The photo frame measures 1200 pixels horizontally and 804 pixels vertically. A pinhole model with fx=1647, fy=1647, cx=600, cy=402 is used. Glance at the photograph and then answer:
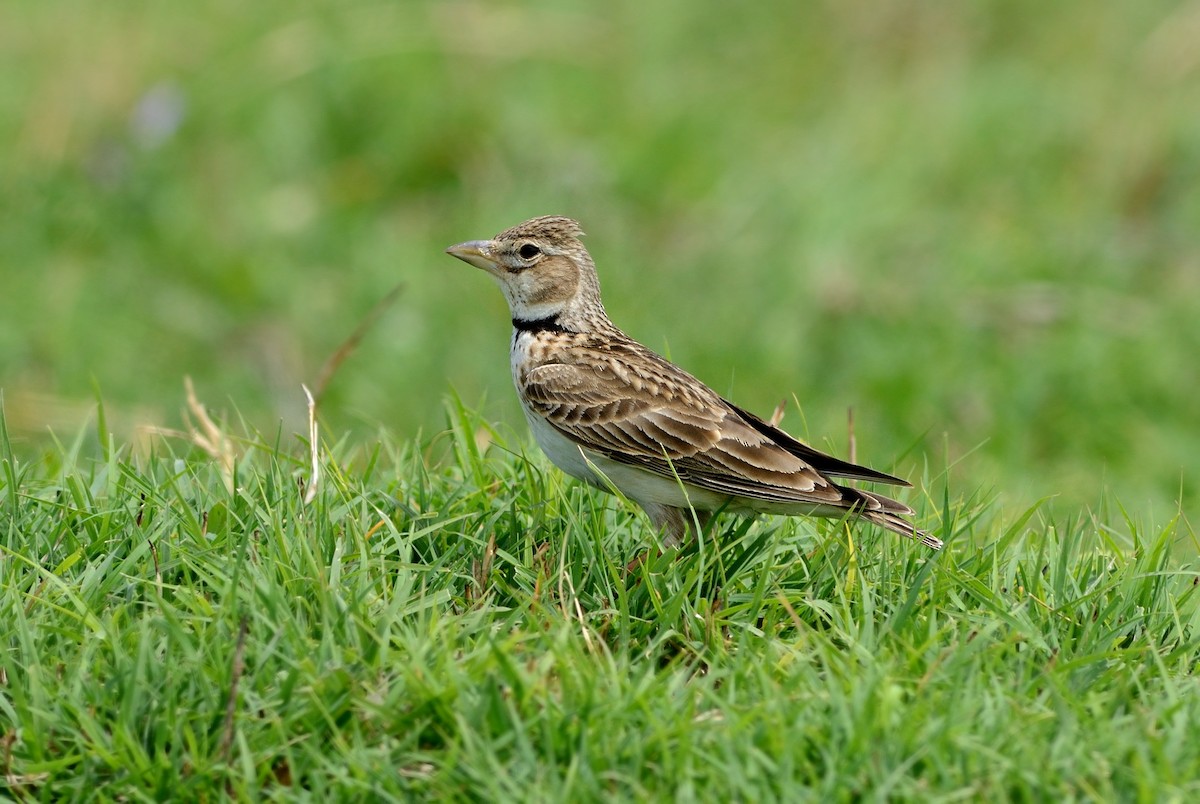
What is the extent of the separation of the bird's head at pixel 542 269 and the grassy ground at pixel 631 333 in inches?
17.9

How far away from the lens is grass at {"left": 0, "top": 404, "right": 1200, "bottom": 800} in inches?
146

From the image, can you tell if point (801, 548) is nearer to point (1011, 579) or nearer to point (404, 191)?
point (1011, 579)

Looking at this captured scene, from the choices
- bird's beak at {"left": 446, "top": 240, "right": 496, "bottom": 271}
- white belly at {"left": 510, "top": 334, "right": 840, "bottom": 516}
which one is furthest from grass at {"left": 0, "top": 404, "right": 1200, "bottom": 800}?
bird's beak at {"left": 446, "top": 240, "right": 496, "bottom": 271}

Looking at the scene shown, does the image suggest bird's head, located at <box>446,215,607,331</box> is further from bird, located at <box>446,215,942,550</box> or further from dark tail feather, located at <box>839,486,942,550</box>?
dark tail feather, located at <box>839,486,942,550</box>

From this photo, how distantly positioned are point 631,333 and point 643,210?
210cm

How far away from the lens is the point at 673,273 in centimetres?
1027

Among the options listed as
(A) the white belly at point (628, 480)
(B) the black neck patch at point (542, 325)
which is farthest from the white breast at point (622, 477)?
(B) the black neck patch at point (542, 325)

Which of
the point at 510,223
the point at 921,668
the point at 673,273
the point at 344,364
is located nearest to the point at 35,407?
the point at 344,364

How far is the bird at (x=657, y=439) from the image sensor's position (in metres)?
4.86

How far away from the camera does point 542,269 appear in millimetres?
5871

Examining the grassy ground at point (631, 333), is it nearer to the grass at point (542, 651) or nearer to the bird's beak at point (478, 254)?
the grass at point (542, 651)

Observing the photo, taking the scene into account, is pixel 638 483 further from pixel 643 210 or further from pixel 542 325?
pixel 643 210

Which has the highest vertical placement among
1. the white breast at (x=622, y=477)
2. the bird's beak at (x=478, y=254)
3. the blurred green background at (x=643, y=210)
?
the blurred green background at (x=643, y=210)

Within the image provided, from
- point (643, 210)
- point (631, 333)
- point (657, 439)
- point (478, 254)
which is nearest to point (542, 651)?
point (657, 439)
